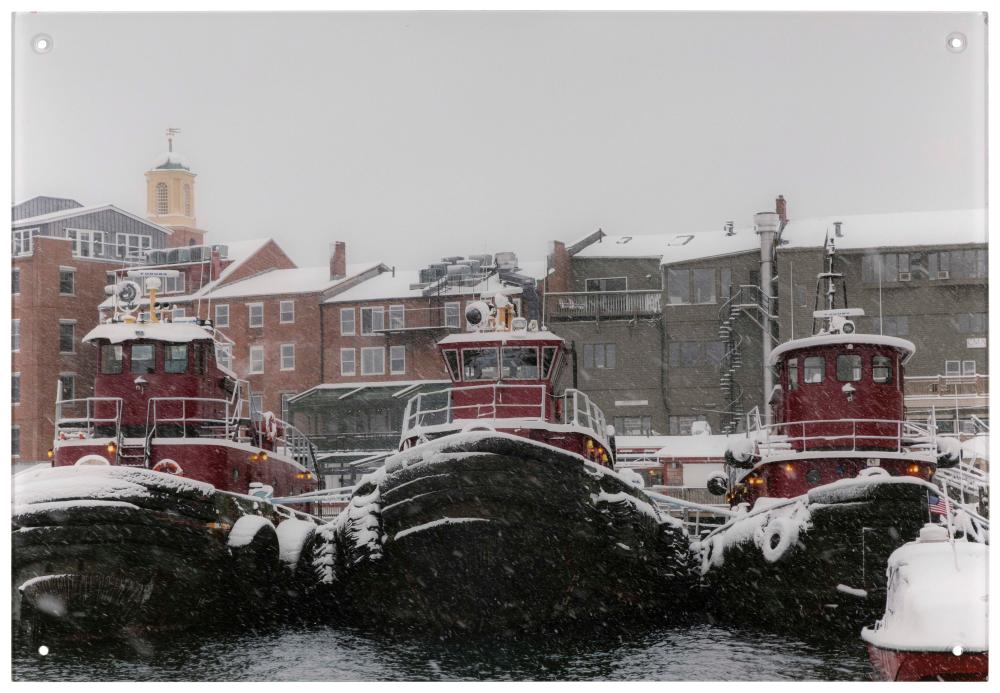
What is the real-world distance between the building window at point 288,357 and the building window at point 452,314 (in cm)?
135

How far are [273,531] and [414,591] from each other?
1.30 meters

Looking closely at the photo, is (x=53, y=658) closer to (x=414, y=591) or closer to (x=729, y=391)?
(x=414, y=591)

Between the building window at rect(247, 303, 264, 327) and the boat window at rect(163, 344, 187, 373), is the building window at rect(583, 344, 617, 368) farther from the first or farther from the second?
the boat window at rect(163, 344, 187, 373)

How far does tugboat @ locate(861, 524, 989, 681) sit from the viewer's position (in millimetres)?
8008

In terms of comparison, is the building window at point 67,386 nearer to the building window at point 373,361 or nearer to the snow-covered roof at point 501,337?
the building window at point 373,361

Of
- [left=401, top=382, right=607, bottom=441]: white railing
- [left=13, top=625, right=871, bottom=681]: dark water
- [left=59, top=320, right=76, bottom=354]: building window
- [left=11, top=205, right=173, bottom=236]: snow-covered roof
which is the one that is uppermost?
[left=11, top=205, right=173, bottom=236]: snow-covered roof

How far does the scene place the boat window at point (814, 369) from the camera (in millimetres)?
11164

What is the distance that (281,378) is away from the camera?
11.7 m

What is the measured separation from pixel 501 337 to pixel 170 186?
9.85 ft

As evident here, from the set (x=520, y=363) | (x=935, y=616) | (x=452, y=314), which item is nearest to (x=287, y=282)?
(x=452, y=314)

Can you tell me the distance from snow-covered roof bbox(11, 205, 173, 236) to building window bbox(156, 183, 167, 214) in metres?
0.28

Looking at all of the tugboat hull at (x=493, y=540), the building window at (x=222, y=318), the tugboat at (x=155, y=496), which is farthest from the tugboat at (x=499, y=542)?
the building window at (x=222, y=318)

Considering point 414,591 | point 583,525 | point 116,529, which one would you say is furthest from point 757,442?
point 116,529

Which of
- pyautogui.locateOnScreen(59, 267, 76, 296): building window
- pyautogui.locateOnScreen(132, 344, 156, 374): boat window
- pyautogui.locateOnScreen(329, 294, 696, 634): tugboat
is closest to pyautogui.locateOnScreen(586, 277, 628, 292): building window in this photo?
pyautogui.locateOnScreen(329, 294, 696, 634): tugboat
